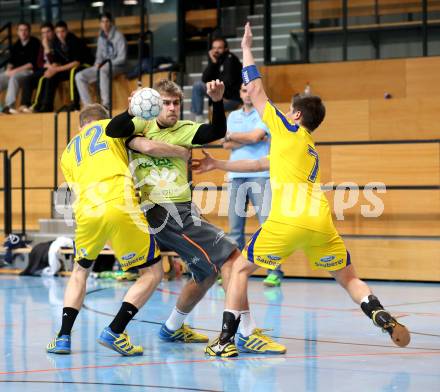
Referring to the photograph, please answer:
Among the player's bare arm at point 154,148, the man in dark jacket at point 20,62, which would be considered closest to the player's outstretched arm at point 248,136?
the player's bare arm at point 154,148

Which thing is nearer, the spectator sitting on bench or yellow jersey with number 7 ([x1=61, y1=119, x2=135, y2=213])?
yellow jersey with number 7 ([x1=61, y1=119, x2=135, y2=213])

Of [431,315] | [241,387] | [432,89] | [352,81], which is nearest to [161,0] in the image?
[352,81]

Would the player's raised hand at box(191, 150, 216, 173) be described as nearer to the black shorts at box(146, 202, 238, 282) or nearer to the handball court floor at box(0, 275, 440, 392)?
the black shorts at box(146, 202, 238, 282)

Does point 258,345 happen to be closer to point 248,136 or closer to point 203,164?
point 203,164

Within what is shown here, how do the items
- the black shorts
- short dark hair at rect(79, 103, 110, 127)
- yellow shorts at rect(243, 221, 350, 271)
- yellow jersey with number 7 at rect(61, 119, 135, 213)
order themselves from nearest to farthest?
yellow shorts at rect(243, 221, 350, 271) < yellow jersey with number 7 at rect(61, 119, 135, 213) < the black shorts < short dark hair at rect(79, 103, 110, 127)

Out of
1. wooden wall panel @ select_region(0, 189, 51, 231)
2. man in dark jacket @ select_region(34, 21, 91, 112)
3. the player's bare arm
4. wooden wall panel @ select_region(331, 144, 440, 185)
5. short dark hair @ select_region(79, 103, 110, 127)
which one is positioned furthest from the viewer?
man in dark jacket @ select_region(34, 21, 91, 112)

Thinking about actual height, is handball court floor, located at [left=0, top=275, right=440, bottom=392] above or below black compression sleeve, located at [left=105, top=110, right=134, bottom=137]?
below

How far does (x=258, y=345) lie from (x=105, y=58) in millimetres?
8574

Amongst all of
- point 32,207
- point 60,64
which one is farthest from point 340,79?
point 32,207

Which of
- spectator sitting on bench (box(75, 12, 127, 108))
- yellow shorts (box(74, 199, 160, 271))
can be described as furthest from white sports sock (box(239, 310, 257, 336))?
spectator sitting on bench (box(75, 12, 127, 108))

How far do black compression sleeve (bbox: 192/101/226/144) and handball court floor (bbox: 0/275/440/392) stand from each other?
131 centimetres

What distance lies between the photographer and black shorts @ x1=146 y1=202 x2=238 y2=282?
557 centimetres

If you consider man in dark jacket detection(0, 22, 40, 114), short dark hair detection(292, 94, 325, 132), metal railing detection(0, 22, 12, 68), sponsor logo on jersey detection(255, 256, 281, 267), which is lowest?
sponsor logo on jersey detection(255, 256, 281, 267)

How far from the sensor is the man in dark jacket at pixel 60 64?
1316 centimetres
